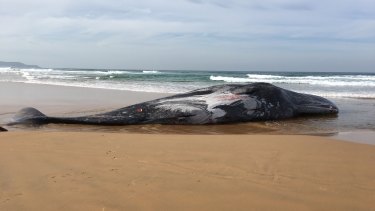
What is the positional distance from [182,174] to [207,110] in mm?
3736

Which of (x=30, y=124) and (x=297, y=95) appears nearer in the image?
(x=30, y=124)

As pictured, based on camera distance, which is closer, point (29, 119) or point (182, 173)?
point (182, 173)

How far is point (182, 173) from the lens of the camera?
3.45m

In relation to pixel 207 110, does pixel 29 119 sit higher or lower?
lower

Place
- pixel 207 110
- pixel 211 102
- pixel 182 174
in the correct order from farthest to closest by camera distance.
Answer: pixel 211 102 → pixel 207 110 → pixel 182 174

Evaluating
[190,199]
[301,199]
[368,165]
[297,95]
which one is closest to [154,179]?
[190,199]

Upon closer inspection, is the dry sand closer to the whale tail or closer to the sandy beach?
the sandy beach

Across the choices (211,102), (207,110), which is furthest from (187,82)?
(207,110)

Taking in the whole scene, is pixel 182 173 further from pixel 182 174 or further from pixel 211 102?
pixel 211 102

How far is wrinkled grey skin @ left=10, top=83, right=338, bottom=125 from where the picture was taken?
22.1 ft

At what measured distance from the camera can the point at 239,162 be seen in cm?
383

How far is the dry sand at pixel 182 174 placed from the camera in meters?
2.77

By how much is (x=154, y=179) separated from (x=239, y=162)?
952 mm

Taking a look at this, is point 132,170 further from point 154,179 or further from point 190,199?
point 190,199
